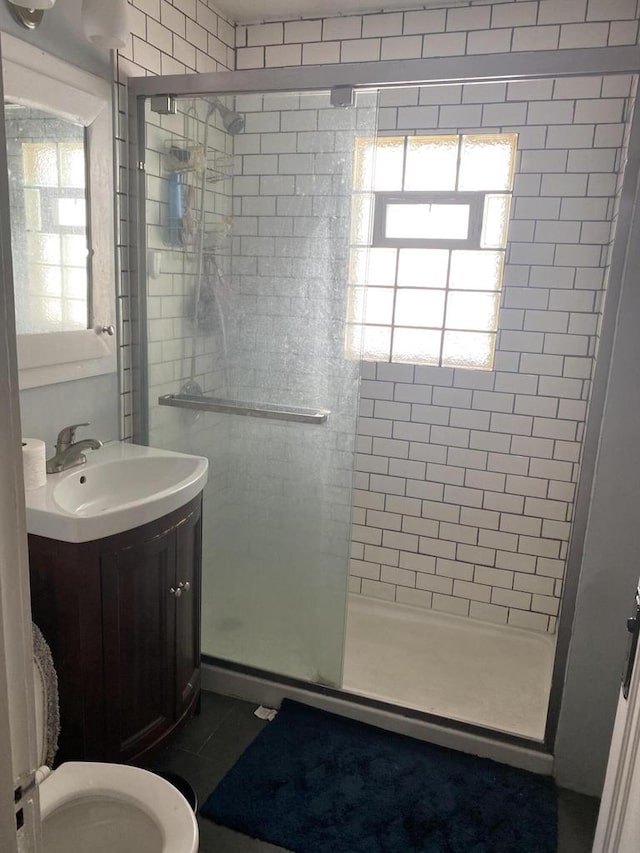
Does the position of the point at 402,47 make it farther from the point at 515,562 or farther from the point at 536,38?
the point at 515,562

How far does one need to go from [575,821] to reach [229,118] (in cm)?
255

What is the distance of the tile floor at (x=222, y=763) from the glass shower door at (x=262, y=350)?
217 millimetres

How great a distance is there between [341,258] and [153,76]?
3.10 feet

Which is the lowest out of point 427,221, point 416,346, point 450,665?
point 450,665

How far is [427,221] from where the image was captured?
2.95 metres

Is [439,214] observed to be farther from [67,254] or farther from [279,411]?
[67,254]

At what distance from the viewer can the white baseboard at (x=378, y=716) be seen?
217 cm

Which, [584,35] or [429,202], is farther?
[429,202]

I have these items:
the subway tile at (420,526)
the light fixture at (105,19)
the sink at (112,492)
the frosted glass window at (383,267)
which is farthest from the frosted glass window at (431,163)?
the sink at (112,492)

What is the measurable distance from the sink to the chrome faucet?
28 millimetres

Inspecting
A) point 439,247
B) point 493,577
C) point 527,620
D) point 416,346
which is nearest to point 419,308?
point 416,346

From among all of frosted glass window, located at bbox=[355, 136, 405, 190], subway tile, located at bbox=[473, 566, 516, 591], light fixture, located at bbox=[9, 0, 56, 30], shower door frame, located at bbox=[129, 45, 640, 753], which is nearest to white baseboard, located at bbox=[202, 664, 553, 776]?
shower door frame, located at bbox=[129, 45, 640, 753]

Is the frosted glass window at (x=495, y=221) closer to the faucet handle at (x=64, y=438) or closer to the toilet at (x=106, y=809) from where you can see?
the faucet handle at (x=64, y=438)

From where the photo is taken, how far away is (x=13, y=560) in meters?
0.53
